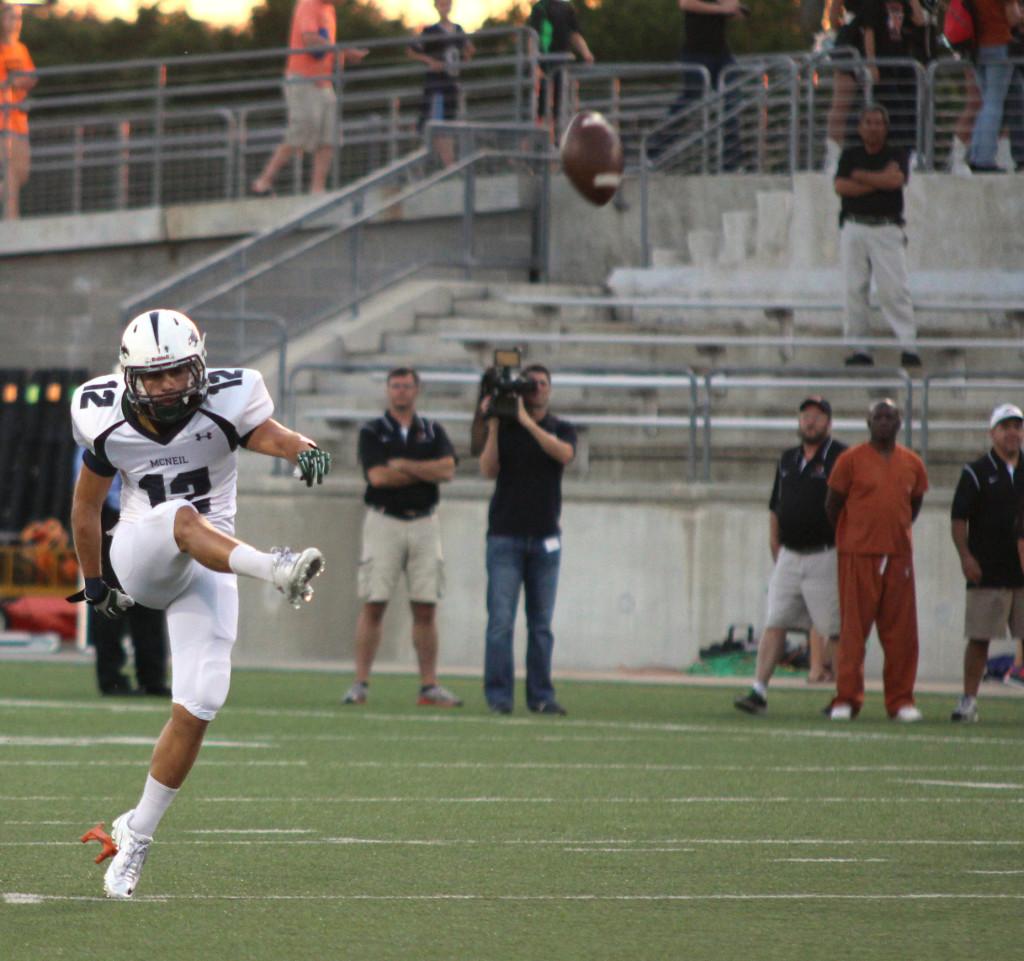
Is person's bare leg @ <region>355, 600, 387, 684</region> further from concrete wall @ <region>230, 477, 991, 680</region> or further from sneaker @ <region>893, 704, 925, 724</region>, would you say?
concrete wall @ <region>230, 477, 991, 680</region>

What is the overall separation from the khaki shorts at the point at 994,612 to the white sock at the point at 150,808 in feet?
22.5

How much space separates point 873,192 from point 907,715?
20.4 feet

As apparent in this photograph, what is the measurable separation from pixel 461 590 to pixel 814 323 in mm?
4437

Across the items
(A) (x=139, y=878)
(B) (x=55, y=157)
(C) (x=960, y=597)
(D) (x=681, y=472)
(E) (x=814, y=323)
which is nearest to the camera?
(A) (x=139, y=878)

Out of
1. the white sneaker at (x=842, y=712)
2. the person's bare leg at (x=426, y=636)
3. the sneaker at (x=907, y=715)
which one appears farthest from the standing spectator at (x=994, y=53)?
the person's bare leg at (x=426, y=636)

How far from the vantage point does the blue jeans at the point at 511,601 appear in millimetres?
12578

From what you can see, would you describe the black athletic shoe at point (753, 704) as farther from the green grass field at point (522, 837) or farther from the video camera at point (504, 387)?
the video camera at point (504, 387)

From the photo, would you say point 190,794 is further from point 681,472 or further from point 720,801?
point 681,472

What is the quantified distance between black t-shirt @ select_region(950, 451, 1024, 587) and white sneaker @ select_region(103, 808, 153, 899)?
23.1 feet

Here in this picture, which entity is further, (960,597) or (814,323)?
(814,323)

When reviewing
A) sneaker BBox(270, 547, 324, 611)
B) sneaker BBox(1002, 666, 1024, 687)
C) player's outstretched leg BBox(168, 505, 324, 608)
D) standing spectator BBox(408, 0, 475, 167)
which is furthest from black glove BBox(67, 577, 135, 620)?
standing spectator BBox(408, 0, 475, 167)

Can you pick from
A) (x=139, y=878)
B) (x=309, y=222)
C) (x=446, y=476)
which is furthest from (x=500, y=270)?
(x=139, y=878)

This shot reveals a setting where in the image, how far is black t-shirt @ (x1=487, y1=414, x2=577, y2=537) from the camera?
12.6 meters

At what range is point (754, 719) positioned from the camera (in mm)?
12562
